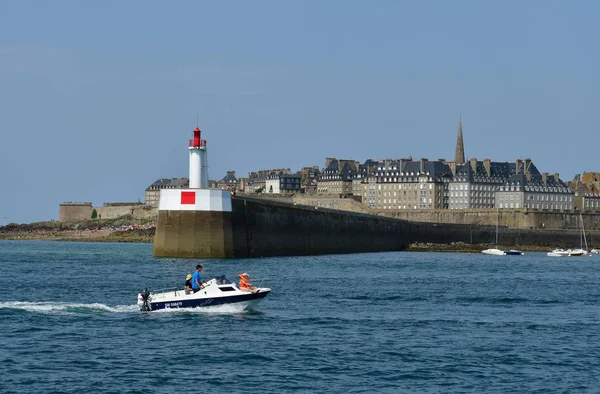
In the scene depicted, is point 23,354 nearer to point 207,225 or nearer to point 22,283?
point 22,283

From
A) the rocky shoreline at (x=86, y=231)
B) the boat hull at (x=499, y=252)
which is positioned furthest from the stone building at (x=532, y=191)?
the rocky shoreline at (x=86, y=231)

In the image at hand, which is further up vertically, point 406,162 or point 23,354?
point 406,162

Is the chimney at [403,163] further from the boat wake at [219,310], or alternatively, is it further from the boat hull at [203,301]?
the boat hull at [203,301]

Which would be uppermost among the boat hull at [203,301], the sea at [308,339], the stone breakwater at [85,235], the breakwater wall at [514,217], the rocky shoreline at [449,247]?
the breakwater wall at [514,217]

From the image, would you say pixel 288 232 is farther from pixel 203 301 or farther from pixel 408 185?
pixel 408 185

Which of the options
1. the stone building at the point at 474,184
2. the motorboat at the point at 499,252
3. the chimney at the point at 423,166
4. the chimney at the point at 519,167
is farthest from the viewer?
the chimney at the point at 519,167

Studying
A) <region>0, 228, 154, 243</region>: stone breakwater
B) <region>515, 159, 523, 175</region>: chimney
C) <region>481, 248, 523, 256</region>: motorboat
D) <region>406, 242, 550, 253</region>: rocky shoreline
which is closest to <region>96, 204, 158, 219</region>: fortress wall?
<region>0, 228, 154, 243</region>: stone breakwater

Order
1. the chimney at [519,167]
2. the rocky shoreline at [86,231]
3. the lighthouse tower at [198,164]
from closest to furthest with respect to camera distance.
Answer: the lighthouse tower at [198,164] → the rocky shoreline at [86,231] → the chimney at [519,167]

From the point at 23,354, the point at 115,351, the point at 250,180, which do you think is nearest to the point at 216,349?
the point at 115,351

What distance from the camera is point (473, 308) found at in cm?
4078

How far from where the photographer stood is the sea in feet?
83.7

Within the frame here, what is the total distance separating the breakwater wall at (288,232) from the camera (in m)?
65.4

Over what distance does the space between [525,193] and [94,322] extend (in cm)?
11970

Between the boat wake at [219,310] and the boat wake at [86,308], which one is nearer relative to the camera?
the boat wake at [219,310]
